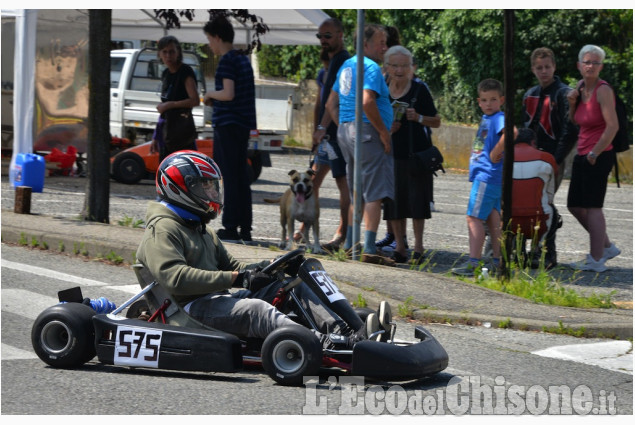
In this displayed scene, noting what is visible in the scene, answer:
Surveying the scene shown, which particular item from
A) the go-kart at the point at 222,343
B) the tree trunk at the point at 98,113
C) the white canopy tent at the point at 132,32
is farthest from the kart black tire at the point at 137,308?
the white canopy tent at the point at 132,32

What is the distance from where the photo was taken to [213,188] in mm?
6223

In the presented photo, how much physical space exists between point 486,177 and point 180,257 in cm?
433

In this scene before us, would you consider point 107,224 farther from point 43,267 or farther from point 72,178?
point 72,178

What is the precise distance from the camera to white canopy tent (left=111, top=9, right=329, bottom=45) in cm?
1752

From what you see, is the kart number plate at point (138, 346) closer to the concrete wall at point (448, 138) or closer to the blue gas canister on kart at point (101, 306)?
the blue gas canister on kart at point (101, 306)

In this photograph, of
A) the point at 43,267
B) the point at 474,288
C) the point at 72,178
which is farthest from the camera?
the point at 72,178

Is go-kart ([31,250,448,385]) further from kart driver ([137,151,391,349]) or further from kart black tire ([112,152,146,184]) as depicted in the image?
kart black tire ([112,152,146,184])

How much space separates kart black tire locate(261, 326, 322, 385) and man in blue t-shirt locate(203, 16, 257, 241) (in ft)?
16.9

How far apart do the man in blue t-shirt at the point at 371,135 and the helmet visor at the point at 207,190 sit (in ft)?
10.9

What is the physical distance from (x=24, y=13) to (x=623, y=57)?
13172 mm

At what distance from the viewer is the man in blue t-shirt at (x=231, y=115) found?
1055 cm

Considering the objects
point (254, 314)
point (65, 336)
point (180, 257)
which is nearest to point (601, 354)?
point (254, 314)

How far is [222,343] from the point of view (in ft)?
19.0
